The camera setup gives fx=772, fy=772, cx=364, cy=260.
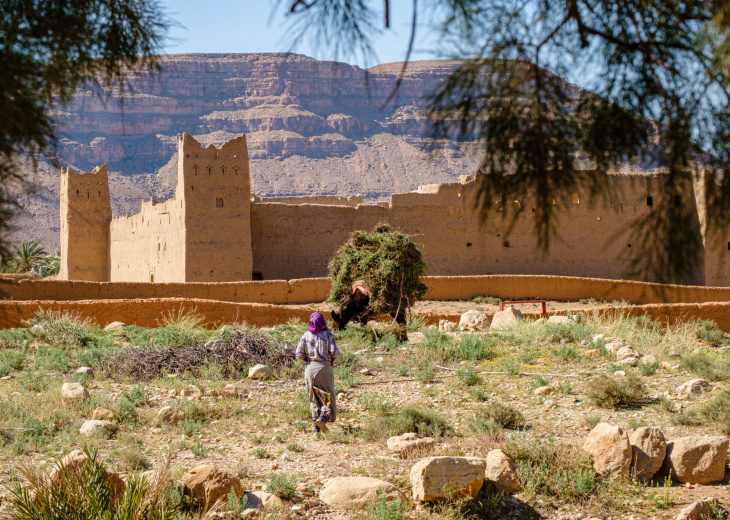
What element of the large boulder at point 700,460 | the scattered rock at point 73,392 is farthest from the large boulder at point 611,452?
the scattered rock at point 73,392

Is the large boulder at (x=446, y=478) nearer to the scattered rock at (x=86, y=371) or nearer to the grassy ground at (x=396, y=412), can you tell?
the grassy ground at (x=396, y=412)

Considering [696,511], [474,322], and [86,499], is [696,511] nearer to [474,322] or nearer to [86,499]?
[86,499]

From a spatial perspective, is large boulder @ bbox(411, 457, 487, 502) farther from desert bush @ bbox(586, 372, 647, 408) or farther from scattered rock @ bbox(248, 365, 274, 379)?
scattered rock @ bbox(248, 365, 274, 379)

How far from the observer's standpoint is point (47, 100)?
3.30 m

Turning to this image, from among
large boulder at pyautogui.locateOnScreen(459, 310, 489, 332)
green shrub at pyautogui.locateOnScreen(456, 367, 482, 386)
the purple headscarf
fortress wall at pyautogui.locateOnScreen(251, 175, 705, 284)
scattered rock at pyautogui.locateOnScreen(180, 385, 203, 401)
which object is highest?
fortress wall at pyautogui.locateOnScreen(251, 175, 705, 284)

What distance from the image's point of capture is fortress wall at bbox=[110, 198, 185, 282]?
25.0m

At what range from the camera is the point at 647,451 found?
24.3ft

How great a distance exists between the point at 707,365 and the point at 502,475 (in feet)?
15.1

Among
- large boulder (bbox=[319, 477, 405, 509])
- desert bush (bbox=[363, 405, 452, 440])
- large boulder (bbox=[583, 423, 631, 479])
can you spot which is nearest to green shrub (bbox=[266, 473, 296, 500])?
large boulder (bbox=[319, 477, 405, 509])

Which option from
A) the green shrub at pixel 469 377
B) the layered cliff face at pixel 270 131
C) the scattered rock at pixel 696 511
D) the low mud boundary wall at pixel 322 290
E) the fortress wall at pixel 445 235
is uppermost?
the layered cliff face at pixel 270 131

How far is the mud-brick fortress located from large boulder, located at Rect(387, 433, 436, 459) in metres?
17.0

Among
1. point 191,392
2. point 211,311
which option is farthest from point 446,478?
point 211,311

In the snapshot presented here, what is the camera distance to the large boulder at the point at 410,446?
773cm

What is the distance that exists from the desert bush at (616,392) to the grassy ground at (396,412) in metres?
0.02
